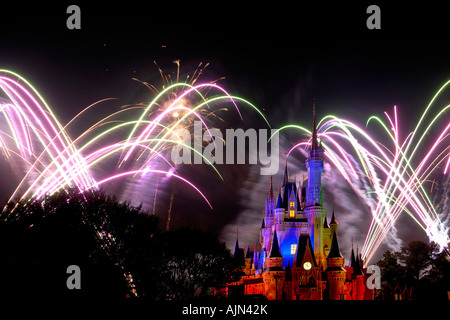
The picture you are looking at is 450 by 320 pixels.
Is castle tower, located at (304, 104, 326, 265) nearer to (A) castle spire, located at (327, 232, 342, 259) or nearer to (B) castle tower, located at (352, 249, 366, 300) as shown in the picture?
(A) castle spire, located at (327, 232, 342, 259)

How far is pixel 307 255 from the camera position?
8556 cm

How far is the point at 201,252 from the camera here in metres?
65.8

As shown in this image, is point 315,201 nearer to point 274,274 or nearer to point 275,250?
point 275,250

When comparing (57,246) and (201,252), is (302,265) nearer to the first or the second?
(201,252)

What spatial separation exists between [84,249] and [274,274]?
50.7m

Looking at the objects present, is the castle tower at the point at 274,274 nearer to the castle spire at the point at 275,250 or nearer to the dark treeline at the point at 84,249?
the castle spire at the point at 275,250

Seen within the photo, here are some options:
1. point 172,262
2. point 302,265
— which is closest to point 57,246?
point 172,262

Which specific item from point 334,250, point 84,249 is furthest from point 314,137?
point 84,249

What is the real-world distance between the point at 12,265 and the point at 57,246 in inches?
165

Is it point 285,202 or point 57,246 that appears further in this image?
point 285,202

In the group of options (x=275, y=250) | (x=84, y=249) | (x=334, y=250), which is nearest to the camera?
(x=84, y=249)

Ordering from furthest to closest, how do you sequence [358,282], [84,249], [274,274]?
[358,282] < [274,274] < [84,249]
